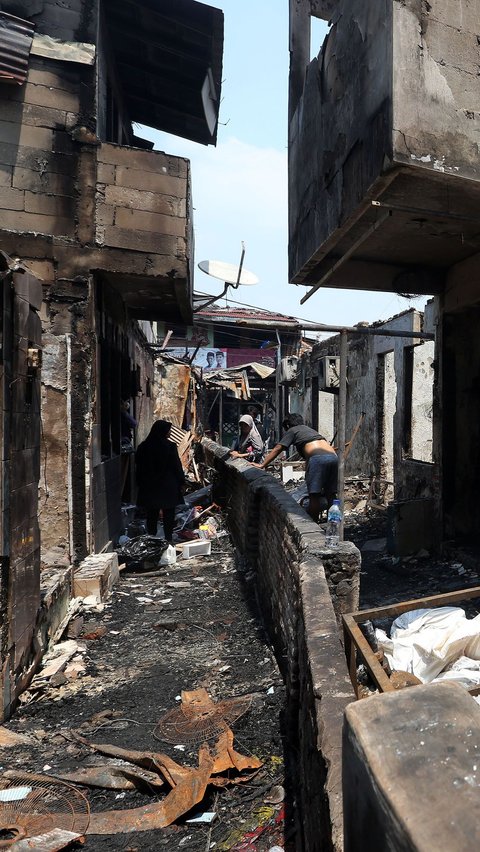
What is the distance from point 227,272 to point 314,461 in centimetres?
600

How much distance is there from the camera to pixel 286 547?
4.71m

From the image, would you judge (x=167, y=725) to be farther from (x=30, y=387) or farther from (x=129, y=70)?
(x=129, y=70)

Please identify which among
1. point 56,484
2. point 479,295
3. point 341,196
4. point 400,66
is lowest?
point 56,484

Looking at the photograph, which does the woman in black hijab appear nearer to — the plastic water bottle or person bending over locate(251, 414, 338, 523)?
person bending over locate(251, 414, 338, 523)

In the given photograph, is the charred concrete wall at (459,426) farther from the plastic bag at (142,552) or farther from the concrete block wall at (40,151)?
the concrete block wall at (40,151)

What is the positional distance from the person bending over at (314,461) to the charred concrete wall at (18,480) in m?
3.68

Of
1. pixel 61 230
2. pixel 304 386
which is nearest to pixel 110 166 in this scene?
pixel 61 230

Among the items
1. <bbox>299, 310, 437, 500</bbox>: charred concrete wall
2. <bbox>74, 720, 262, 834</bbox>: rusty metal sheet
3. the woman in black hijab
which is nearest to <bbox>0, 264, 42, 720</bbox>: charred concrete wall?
<bbox>74, 720, 262, 834</bbox>: rusty metal sheet

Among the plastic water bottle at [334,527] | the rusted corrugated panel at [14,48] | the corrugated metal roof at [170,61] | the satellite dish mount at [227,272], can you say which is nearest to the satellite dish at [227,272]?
the satellite dish mount at [227,272]

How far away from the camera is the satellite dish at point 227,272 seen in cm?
1123

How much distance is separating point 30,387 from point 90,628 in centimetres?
256

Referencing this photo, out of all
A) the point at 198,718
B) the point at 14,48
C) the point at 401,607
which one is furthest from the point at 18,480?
the point at 14,48

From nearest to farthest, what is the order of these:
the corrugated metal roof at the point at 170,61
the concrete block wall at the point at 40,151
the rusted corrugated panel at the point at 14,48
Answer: the rusted corrugated panel at the point at 14,48 → the concrete block wall at the point at 40,151 → the corrugated metal roof at the point at 170,61

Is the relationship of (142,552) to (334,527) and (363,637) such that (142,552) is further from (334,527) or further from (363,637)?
(363,637)
